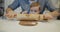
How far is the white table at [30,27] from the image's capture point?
1.37 metres

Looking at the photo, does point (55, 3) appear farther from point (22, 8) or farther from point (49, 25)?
point (22, 8)

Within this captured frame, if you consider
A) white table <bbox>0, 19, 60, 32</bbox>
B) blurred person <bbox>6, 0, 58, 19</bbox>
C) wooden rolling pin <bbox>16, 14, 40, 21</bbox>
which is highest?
blurred person <bbox>6, 0, 58, 19</bbox>

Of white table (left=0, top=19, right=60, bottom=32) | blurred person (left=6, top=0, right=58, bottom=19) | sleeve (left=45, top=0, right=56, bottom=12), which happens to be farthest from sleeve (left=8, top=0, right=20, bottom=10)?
sleeve (left=45, top=0, right=56, bottom=12)

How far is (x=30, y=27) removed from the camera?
54.7 inches

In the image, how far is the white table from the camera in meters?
1.37

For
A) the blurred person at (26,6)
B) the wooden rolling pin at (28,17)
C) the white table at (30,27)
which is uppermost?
the blurred person at (26,6)

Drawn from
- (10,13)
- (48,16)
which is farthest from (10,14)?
(48,16)

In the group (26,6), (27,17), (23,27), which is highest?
(26,6)

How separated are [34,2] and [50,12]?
19 cm

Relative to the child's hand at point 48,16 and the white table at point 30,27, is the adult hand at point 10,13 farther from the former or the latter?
the child's hand at point 48,16

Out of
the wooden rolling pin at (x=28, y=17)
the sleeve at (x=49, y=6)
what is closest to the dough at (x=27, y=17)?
the wooden rolling pin at (x=28, y=17)

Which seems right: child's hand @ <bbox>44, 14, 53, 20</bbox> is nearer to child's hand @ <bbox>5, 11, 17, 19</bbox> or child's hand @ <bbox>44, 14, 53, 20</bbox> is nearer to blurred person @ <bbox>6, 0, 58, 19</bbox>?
blurred person @ <bbox>6, 0, 58, 19</bbox>

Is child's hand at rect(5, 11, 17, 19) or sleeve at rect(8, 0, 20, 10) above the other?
sleeve at rect(8, 0, 20, 10)

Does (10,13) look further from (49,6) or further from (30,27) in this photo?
(49,6)
